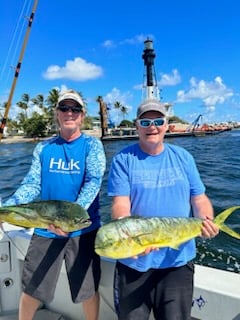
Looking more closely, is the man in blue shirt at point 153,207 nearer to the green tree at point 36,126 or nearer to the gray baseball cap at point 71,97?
the gray baseball cap at point 71,97

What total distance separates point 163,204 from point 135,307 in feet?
1.93

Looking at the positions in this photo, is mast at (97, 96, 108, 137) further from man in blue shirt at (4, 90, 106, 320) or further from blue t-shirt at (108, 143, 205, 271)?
blue t-shirt at (108, 143, 205, 271)

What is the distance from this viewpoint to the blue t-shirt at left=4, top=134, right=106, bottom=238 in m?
2.16

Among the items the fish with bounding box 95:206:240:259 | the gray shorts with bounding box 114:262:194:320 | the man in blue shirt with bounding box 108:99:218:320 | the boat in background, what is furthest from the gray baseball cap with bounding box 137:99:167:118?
the boat in background

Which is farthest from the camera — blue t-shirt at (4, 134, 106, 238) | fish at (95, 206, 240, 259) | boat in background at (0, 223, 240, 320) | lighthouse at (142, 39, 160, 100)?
lighthouse at (142, 39, 160, 100)

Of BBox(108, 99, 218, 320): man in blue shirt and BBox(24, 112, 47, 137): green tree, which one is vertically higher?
BBox(24, 112, 47, 137): green tree

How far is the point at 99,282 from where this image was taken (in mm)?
2402

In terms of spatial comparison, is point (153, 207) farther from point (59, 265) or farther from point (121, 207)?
point (59, 265)

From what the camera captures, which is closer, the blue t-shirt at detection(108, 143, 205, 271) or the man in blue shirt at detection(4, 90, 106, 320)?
the blue t-shirt at detection(108, 143, 205, 271)

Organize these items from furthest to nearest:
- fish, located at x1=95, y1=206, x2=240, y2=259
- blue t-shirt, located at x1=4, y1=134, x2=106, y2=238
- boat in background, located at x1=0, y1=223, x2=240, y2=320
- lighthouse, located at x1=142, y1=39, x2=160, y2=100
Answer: lighthouse, located at x1=142, y1=39, x2=160, y2=100, blue t-shirt, located at x1=4, y1=134, x2=106, y2=238, boat in background, located at x1=0, y1=223, x2=240, y2=320, fish, located at x1=95, y1=206, x2=240, y2=259

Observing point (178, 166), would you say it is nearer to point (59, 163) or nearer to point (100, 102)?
point (59, 163)

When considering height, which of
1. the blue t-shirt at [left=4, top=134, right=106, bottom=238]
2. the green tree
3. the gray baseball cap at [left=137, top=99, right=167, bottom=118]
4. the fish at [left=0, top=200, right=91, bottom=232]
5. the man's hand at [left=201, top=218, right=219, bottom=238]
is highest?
the green tree

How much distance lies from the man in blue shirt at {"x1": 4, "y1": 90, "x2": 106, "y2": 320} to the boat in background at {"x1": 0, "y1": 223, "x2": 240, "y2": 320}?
0.80 ft

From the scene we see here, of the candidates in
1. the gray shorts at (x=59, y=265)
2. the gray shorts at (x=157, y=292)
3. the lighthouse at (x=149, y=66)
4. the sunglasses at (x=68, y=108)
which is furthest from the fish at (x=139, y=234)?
the lighthouse at (x=149, y=66)
